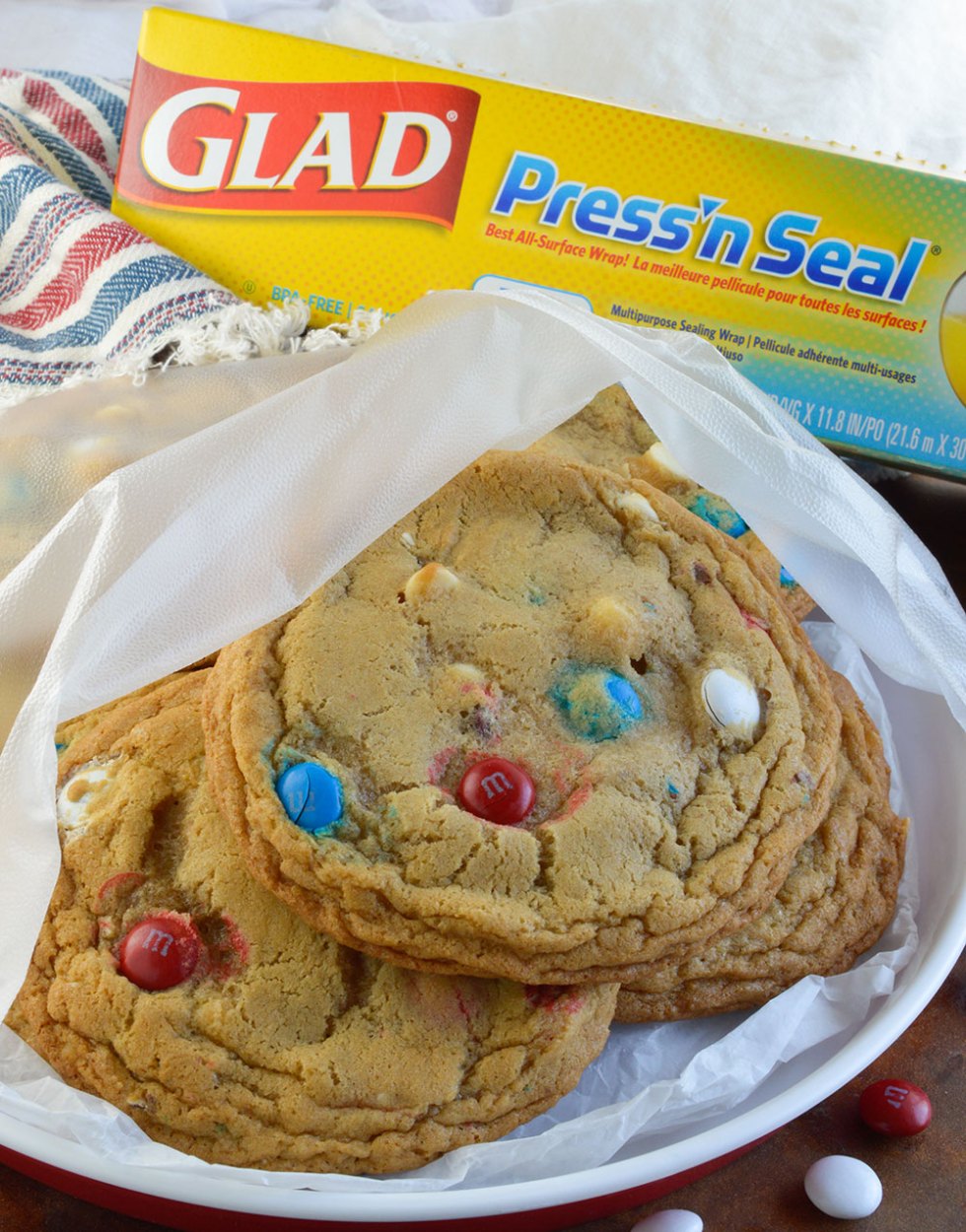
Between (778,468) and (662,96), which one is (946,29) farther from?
(778,468)

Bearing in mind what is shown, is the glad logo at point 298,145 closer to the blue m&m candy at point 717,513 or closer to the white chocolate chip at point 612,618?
the blue m&m candy at point 717,513

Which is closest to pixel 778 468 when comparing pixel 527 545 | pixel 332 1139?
pixel 527 545

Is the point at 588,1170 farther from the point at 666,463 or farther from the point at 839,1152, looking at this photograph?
the point at 666,463

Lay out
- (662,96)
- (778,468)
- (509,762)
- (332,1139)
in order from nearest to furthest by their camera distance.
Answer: (332,1139), (509,762), (778,468), (662,96)

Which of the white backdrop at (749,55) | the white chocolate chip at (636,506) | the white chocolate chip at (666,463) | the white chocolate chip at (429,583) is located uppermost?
the white backdrop at (749,55)

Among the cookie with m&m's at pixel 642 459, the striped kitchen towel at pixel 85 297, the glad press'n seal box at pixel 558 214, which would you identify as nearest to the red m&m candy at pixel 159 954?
the cookie with m&m's at pixel 642 459

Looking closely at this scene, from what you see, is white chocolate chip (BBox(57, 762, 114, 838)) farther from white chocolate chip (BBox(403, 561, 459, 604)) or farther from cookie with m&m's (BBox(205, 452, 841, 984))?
white chocolate chip (BBox(403, 561, 459, 604))
